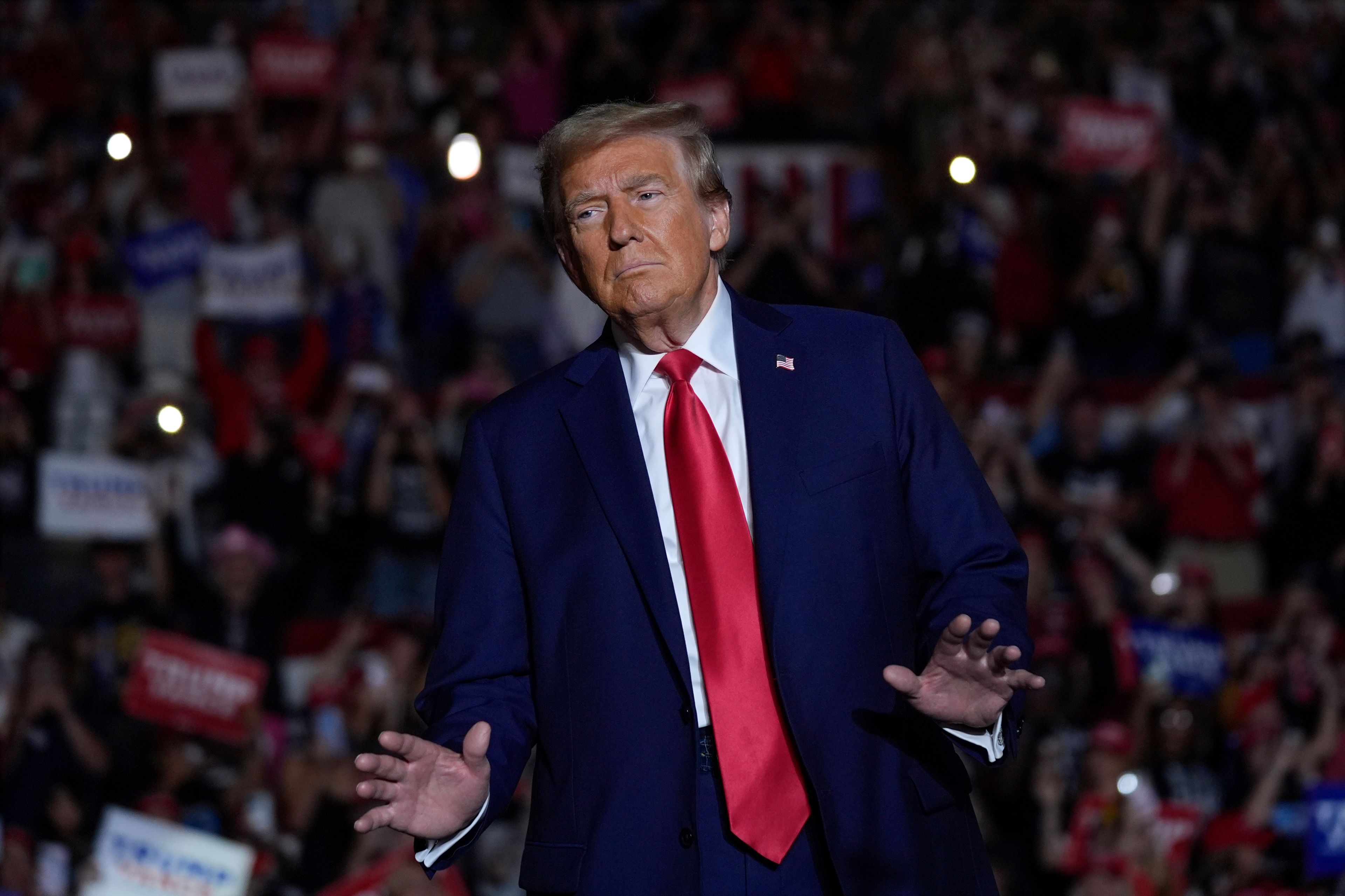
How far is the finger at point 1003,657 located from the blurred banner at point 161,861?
17.7ft

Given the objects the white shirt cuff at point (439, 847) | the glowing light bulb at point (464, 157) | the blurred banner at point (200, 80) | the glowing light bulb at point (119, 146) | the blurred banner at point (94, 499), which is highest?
the blurred banner at point (200, 80)

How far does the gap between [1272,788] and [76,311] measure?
6849 mm

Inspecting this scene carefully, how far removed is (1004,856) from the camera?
7.04 meters

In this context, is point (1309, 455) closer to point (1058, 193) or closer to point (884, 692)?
point (1058, 193)

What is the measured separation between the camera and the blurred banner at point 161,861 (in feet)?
23.0

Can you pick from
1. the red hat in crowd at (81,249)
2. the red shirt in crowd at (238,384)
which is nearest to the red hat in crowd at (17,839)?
the red shirt in crowd at (238,384)

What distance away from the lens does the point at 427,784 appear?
7.34ft

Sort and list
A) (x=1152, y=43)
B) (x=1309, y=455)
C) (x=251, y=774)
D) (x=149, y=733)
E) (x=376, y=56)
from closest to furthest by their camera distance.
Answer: (x=251, y=774)
(x=149, y=733)
(x=1309, y=455)
(x=376, y=56)
(x=1152, y=43)

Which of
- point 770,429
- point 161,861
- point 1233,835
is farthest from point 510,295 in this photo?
point 770,429

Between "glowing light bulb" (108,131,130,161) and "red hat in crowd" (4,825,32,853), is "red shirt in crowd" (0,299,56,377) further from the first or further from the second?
"red hat in crowd" (4,825,32,853)

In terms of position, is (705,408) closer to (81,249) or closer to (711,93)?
(81,249)

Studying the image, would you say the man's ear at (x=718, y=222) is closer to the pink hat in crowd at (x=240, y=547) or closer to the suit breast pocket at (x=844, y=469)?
the suit breast pocket at (x=844, y=469)

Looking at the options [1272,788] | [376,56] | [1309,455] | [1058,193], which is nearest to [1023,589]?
[1272,788]

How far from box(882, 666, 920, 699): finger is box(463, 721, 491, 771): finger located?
0.50 metres
